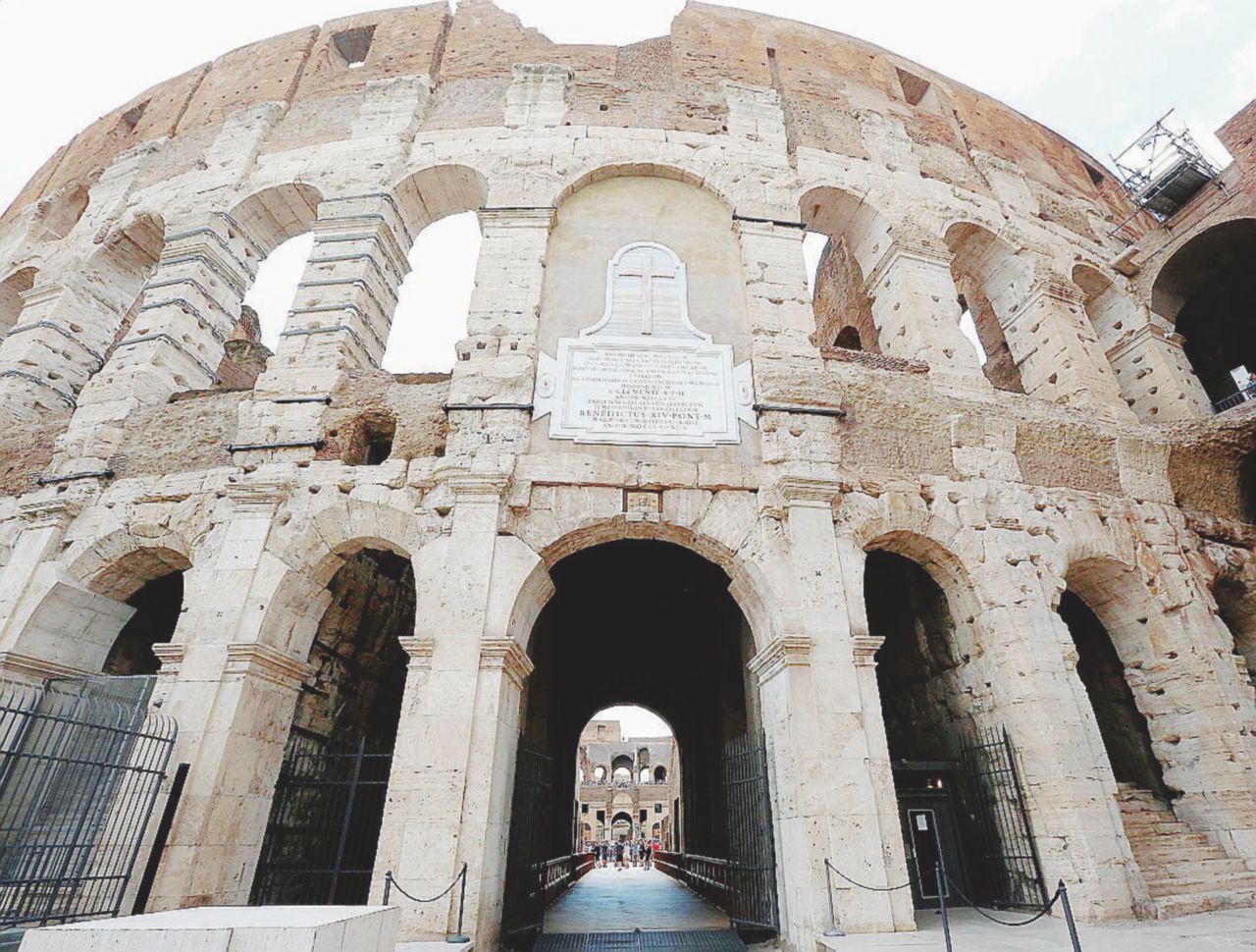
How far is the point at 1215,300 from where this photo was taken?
12.0 meters

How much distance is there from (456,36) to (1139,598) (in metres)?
13.7

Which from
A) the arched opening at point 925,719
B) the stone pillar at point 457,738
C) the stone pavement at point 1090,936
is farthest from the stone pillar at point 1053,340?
the stone pillar at point 457,738

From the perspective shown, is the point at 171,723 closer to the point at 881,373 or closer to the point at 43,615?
the point at 43,615

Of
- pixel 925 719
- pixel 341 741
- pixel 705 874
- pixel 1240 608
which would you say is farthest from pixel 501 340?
pixel 1240 608

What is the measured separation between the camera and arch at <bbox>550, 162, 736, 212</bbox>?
30.7 ft

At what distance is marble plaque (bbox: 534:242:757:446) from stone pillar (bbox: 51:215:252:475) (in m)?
5.05

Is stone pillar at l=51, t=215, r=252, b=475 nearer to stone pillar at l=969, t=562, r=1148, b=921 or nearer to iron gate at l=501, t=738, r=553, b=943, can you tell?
iron gate at l=501, t=738, r=553, b=943

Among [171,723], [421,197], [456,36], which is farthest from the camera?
[456,36]

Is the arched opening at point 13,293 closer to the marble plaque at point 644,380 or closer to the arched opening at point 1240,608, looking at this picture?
the marble plaque at point 644,380

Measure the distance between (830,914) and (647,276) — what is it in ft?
22.6

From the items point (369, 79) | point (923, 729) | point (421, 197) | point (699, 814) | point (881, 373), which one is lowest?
point (699, 814)

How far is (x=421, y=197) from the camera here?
32.8 ft

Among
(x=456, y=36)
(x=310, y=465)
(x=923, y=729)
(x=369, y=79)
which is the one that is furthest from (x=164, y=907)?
(x=456, y=36)

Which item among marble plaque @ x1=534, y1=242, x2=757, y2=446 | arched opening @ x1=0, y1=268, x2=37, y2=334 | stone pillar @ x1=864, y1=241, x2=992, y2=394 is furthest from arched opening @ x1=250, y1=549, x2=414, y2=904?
arched opening @ x1=0, y1=268, x2=37, y2=334
